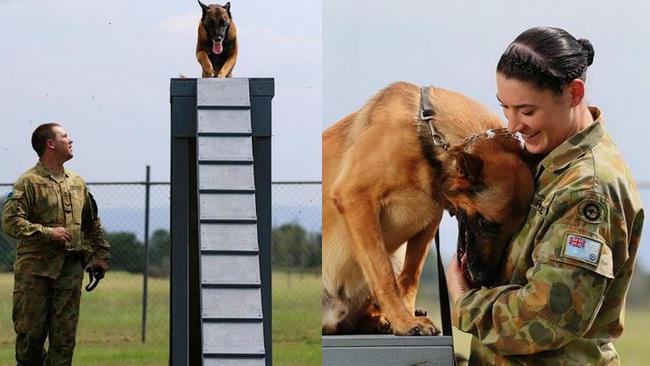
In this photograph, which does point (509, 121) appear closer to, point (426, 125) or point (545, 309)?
point (426, 125)

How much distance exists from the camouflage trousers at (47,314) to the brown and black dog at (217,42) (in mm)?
1160

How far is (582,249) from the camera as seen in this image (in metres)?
3.04

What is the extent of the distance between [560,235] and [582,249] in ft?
0.24

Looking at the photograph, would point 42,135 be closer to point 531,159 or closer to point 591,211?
point 531,159

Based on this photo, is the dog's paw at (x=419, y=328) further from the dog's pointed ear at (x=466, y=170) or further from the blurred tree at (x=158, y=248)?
the blurred tree at (x=158, y=248)

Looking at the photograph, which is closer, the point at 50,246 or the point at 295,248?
the point at 50,246

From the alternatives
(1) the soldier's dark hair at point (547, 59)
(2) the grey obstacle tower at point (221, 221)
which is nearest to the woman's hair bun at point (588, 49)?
(1) the soldier's dark hair at point (547, 59)

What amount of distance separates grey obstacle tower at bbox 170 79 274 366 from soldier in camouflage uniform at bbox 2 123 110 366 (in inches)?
28.3

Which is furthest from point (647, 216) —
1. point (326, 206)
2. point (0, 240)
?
point (0, 240)

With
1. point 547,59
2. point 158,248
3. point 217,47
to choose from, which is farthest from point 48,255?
point 158,248

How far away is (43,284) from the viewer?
5.55m

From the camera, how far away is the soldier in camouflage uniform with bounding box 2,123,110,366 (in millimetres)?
5500

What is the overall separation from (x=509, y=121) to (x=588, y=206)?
1.42 feet

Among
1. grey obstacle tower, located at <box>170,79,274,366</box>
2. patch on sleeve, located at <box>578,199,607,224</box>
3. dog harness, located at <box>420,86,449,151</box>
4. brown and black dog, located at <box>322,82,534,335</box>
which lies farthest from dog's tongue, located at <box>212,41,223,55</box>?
patch on sleeve, located at <box>578,199,607,224</box>
